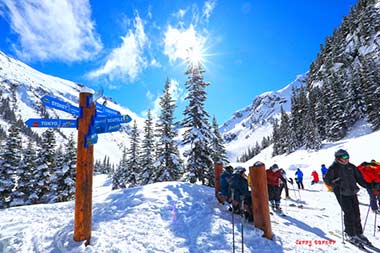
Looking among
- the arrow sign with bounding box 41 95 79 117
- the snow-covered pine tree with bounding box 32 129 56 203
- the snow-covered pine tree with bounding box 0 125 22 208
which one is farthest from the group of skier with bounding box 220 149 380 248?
the snow-covered pine tree with bounding box 0 125 22 208

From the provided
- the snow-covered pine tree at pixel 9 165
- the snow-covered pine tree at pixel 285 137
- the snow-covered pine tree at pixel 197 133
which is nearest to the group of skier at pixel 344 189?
the snow-covered pine tree at pixel 197 133

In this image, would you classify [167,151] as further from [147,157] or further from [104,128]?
[104,128]

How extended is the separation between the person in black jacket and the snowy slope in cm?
49

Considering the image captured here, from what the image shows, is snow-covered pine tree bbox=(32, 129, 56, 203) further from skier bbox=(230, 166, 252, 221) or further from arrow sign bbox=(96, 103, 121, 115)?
skier bbox=(230, 166, 252, 221)

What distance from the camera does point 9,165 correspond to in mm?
21328

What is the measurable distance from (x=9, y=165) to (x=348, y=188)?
26.4 metres

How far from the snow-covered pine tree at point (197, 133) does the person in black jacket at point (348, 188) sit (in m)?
12.2

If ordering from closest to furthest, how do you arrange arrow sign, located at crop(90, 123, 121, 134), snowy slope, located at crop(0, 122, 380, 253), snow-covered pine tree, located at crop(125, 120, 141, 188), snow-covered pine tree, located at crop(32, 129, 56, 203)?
1. snowy slope, located at crop(0, 122, 380, 253)
2. arrow sign, located at crop(90, 123, 121, 134)
3. snow-covered pine tree, located at crop(32, 129, 56, 203)
4. snow-covered pine tree, located at crop(125, 120, 141, 188)

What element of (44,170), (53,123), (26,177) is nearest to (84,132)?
(53,123)

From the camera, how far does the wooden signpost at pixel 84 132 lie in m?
4.98

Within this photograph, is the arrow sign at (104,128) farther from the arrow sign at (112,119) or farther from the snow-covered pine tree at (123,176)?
the snow-covered pine tree at (123,176)

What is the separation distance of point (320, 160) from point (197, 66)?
26041mm

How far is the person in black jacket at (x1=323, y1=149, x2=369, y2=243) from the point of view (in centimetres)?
570

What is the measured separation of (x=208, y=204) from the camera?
8070 mm
